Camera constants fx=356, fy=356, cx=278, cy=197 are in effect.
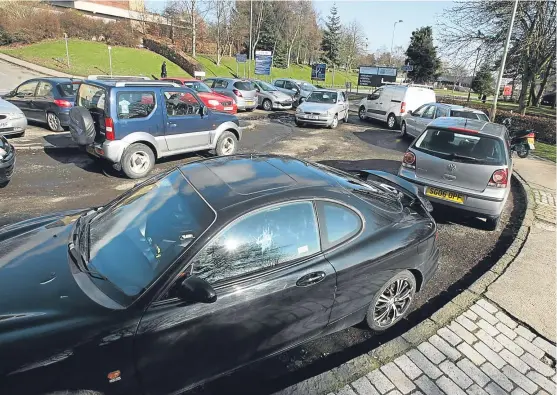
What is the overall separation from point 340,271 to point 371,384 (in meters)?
0.80

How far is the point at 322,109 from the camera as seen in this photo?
46.6ft

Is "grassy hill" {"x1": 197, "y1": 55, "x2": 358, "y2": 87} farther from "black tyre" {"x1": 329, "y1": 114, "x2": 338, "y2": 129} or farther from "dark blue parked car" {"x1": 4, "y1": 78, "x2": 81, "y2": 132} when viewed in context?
"dark blue parked car" {"x1": 4, "y1": 78, "x2": 81, "y2": 132}

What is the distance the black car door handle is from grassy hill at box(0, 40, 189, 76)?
29.2m

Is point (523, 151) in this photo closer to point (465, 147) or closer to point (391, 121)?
point (391, 121)

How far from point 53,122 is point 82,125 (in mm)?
4760

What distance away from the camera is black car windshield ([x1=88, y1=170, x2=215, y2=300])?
7.40 feet

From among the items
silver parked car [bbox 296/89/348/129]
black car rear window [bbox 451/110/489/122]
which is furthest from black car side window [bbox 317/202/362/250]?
silver parked car [bbox 296/89/348/129]

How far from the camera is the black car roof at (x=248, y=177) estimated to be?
2.58 m

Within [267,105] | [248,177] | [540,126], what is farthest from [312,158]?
[540,126]

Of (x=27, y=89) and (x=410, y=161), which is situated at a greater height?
(x=27, y=89)

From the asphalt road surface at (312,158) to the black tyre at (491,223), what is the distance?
0.39ft

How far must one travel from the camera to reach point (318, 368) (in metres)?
2.81

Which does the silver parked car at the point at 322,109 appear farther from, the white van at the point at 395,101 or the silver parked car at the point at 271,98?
the silver parked car at the point at 271,98

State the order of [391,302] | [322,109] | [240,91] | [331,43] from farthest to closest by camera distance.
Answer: [331,43]
[240,91]
[322,109]
[391,302]
